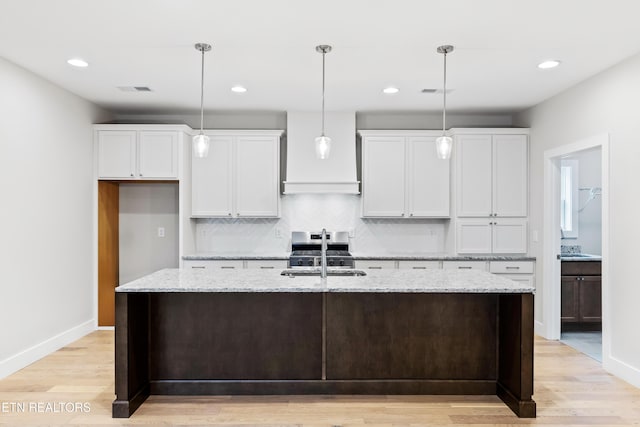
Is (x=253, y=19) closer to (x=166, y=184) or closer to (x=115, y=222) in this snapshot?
(x=166, y=184)

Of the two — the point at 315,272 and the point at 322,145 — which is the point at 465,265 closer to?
the point at 315,272

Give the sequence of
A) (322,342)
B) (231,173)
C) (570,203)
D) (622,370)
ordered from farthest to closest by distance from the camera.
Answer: (570,203)
(231,173)
(622,370)
(322,342)

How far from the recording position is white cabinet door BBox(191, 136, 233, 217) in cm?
544

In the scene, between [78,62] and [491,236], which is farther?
[491,236]

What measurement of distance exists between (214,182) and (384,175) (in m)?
2.01

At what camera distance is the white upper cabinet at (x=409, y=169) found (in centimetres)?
546

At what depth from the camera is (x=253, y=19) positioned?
2.99 metres

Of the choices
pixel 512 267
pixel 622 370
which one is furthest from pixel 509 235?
pixel 622 370

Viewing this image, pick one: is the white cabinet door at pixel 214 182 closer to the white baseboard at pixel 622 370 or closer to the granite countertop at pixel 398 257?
the granite countertop at pixel 398 257

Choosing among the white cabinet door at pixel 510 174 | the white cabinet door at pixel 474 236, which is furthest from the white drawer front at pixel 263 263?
the white cabinet door at pixel 510 174

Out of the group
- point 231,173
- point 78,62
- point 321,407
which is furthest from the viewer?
point 231,173

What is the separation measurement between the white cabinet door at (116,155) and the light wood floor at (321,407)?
2255 mm

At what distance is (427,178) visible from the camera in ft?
17.9

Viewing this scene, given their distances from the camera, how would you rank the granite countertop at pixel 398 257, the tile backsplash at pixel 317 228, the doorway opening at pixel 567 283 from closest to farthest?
the doorway opening at pixel 567 283 → the granite countertop at pixel 398 257 → the tile backsplash at pixel 317 228
